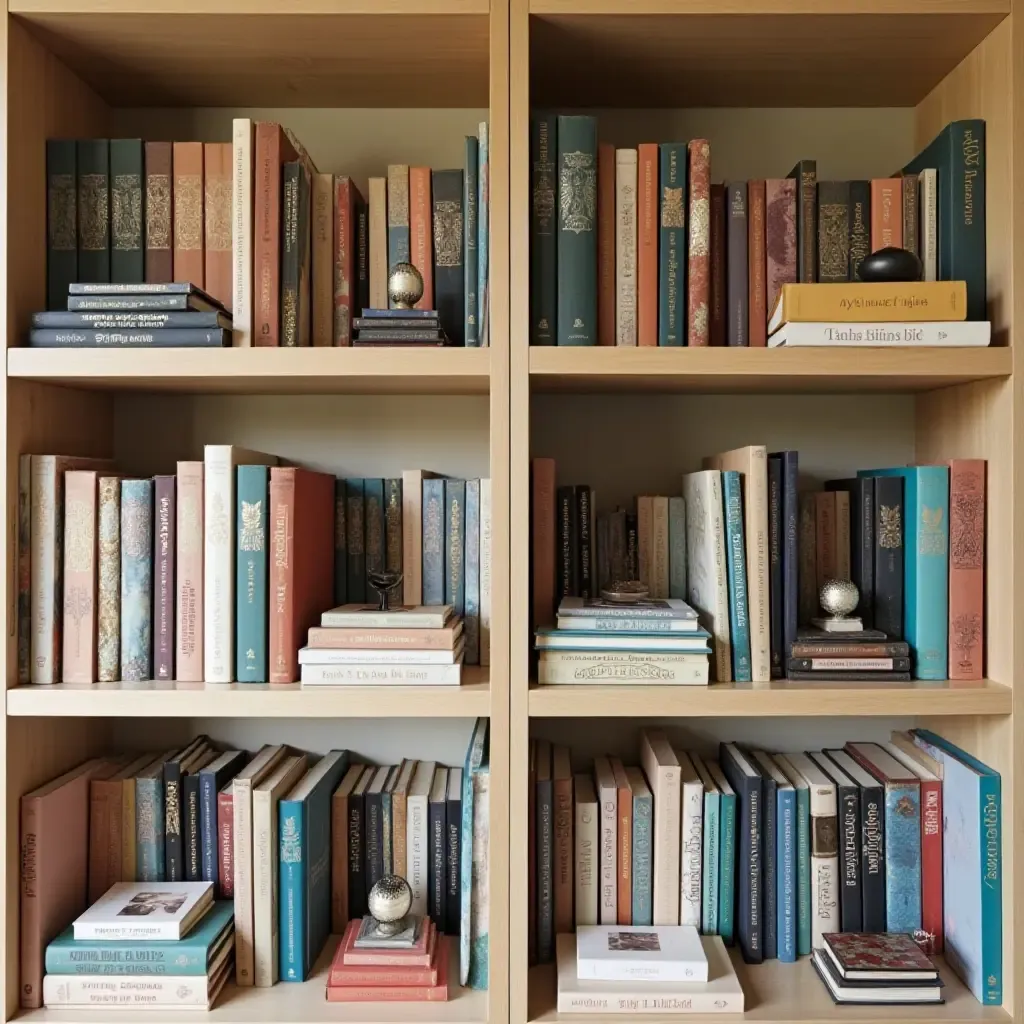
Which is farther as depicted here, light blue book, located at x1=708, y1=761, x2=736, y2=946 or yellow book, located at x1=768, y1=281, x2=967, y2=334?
light blue book, located at x1=708, y1=761, x2=736, y2=946

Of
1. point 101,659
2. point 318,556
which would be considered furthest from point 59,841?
point 318,556

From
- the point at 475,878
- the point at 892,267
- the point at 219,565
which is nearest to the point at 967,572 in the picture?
the point at 892,267

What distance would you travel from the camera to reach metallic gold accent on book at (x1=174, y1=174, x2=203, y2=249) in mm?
1297

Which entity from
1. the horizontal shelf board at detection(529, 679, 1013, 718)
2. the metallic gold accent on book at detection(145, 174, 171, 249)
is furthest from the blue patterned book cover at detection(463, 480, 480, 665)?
the metallic gold accent on book at detection(145, 174, 171, 249)

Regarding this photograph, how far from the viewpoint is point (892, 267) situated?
1173mm

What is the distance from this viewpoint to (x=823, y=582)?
4.52 feet

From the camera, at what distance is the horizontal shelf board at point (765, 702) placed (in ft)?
3.77

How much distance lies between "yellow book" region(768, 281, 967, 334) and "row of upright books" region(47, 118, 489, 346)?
0.41m

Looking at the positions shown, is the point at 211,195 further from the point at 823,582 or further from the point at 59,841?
the point at 823,582

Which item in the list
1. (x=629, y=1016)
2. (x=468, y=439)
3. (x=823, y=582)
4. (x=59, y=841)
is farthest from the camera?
(x=468, y=439)

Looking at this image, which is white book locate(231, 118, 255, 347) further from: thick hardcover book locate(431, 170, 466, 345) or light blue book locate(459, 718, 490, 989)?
light blue book locate(459, 718, 490, 989)

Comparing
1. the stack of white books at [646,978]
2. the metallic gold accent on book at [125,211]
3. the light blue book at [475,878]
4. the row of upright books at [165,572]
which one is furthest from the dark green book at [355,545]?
the stack of white books at [646,978]

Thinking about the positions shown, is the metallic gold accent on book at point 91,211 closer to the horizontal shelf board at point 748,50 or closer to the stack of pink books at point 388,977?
the horizontal shelf board at point 748,50

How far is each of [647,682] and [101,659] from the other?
2.36 feet
